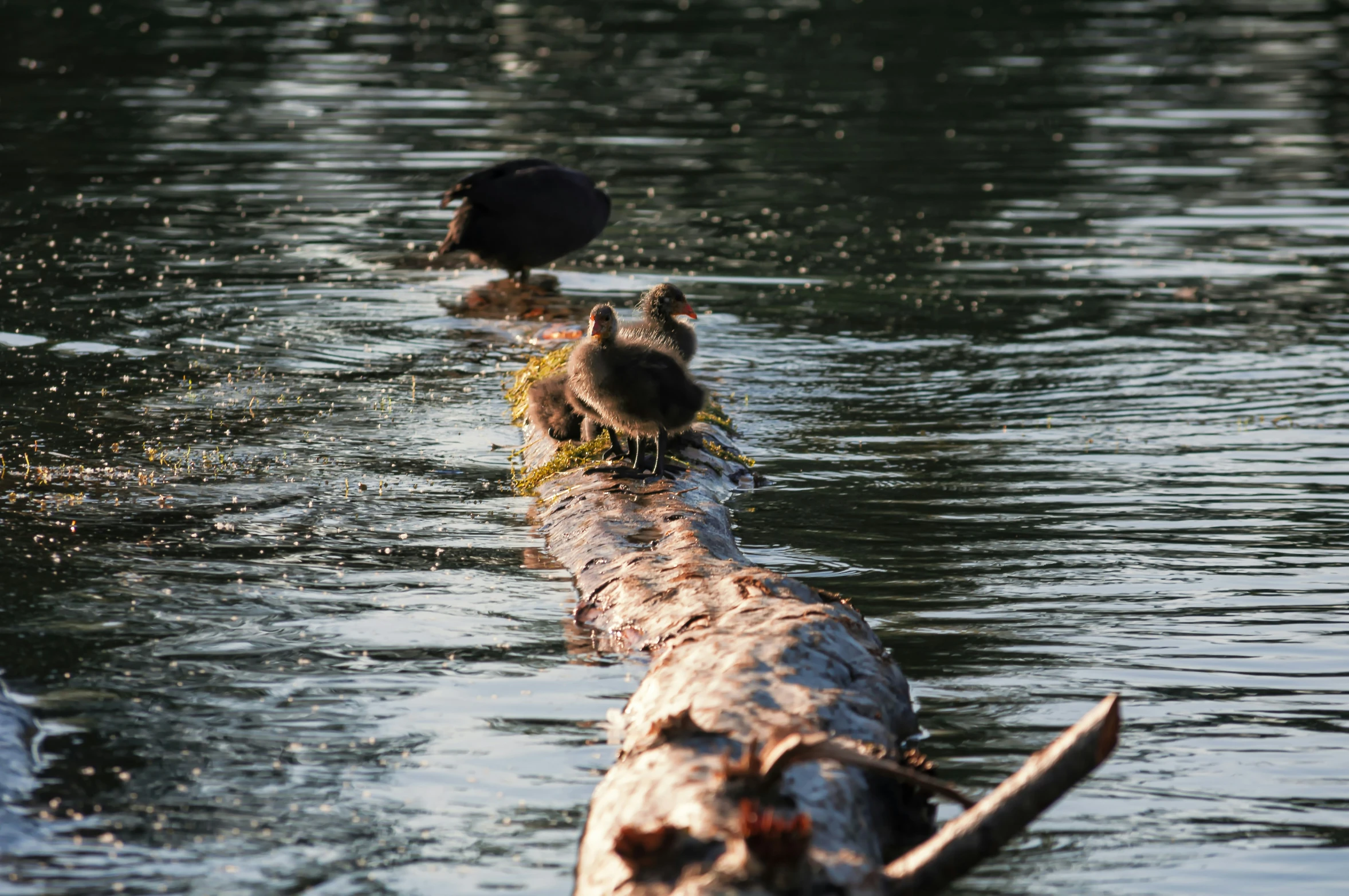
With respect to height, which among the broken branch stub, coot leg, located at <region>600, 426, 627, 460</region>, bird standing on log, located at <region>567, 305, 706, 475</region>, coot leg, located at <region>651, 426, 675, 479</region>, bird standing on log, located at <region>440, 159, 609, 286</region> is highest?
the broken branch stub

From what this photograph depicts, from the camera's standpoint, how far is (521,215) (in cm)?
1493

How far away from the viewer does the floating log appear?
13.9 feet

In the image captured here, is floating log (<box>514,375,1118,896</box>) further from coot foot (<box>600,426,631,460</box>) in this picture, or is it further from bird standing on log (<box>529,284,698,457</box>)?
bird standing on log (<box>529,284,698,457</box>)

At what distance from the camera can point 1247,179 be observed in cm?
2127

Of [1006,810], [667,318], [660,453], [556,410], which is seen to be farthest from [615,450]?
[1006,810]

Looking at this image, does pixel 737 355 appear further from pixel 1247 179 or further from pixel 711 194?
pixel 1247 179

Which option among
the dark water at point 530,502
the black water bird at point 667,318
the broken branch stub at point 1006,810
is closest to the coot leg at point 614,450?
the dark water at point 530,502

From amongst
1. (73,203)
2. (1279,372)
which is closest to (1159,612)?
(1279,372)

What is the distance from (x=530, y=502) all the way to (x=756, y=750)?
187 inches

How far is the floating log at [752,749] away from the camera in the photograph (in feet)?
13.9

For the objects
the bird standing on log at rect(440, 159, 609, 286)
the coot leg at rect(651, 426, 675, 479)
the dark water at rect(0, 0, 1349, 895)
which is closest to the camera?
the dark water at rect(0, 0, 1349, 895)

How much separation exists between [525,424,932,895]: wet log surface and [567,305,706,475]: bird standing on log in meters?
0.56

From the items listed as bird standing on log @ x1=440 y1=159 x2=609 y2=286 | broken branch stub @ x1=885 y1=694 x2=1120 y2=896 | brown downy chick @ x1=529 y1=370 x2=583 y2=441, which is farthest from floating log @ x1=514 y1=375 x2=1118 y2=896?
bird standing on log @ x1=440 y1=159 x2=609 y2=286

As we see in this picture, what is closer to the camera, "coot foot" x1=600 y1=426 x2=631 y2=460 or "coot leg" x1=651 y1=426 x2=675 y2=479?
"coot leg" x1=651 y1=426 x2=675 y2=479
